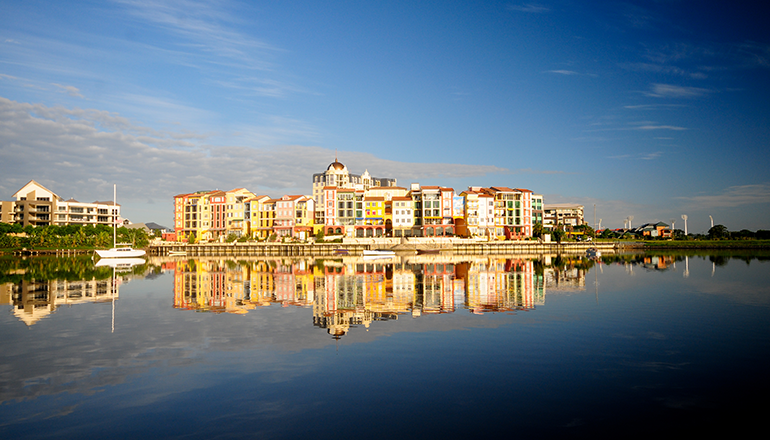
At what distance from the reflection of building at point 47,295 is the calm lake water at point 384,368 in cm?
31

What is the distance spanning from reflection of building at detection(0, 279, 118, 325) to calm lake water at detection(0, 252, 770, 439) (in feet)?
1.03

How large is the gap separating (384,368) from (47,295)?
82.9 feet

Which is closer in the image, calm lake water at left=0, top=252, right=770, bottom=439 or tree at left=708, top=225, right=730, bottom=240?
calm lake water at left=0, top=252, right=770, bottom=439

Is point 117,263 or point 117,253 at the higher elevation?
point 117,253

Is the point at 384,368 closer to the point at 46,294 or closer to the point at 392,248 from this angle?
the point at 46,294

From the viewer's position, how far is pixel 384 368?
12.6 meters

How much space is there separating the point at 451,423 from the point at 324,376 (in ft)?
13.3

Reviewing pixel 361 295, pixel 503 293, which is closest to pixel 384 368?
pixel 361 295

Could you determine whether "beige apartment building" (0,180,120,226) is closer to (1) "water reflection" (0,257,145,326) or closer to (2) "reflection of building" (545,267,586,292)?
(1) "water reflection" (0,257,145,326)

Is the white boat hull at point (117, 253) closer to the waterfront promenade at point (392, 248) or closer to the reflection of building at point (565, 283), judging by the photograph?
the waterfront promenade at point (392, 248)

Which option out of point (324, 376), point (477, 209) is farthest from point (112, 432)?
point (477, 209)

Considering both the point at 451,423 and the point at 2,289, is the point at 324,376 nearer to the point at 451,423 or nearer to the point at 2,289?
the point at 451,423

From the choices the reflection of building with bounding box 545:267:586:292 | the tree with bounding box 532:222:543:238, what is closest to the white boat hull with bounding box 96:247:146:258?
the reflection of building with bounding box 545:267:586:292

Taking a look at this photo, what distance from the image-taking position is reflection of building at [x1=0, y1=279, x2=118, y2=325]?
74.0 feet
